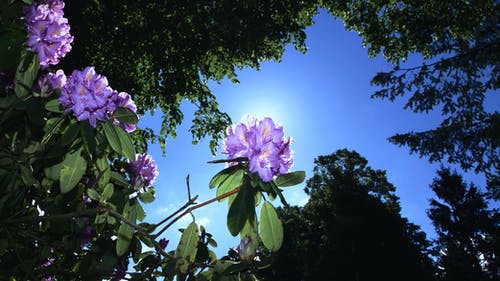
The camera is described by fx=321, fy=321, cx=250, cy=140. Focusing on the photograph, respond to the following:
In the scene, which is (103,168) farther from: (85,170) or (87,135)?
(87,135)

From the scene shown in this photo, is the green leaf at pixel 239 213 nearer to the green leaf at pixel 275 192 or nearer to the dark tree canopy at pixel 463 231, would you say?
the green leaf at pixel 275 192

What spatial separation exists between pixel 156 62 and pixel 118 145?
7.52 m

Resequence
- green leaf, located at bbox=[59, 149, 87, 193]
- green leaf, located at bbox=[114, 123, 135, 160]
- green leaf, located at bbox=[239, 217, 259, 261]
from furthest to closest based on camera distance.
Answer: green leaf, located at bbox=[114, 123, 135, 160] < green leaf, located at bbox=[59, 149, 87, 193] < green leaf, located at bbox=[239, 217, 259, 261]

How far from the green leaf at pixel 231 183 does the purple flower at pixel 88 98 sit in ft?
2.29

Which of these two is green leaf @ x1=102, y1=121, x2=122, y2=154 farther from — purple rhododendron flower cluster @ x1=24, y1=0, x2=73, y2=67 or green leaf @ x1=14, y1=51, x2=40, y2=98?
purple rhododendron flower cluster @ x1=24, y1=0, x2=73, y2=67

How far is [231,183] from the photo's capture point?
1.58 m

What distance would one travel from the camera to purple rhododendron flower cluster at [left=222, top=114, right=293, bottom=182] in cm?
143

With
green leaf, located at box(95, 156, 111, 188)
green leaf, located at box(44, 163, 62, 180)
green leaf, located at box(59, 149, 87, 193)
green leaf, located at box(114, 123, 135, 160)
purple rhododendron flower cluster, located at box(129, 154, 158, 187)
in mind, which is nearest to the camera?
green leaf, located at box(59, 149, 87, 193)

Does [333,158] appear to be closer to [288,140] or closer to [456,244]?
[456,244]

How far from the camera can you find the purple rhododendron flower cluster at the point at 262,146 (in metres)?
1.43

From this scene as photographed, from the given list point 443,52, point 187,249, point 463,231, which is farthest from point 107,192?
point 463,231

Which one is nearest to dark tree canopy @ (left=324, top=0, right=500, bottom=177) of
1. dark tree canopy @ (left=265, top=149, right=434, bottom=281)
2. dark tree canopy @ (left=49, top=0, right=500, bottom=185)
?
dark tree canopy @ (left=49, top=0, right=500, bottom=185)

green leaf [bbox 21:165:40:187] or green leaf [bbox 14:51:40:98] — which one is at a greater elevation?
green leaf [bbox 14:51:40:98]

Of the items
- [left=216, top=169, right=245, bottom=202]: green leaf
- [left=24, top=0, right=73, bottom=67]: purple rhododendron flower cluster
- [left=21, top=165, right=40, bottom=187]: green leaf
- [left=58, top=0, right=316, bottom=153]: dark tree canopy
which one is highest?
[left=58, top=0, right=316, bottom=153]: dark tree canopy
